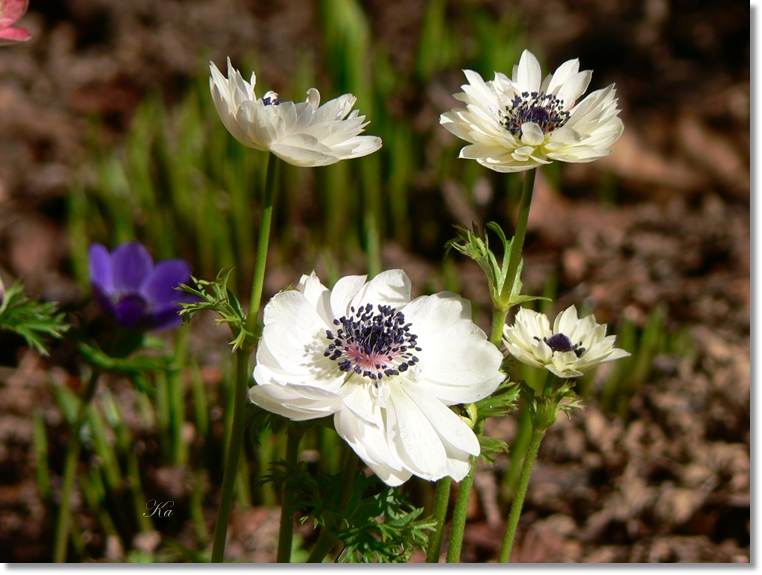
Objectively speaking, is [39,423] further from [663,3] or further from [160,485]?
[663,3]

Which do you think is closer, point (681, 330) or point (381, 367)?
point (381, 367)

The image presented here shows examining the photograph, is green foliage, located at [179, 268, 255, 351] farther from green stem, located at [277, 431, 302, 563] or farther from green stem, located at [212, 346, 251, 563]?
green stem, located at [277, 431, 302, 563]

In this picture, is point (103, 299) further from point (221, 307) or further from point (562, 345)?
point (562, 345)

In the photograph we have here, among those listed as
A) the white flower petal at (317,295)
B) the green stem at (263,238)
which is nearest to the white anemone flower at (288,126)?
the green stem at (263,238)

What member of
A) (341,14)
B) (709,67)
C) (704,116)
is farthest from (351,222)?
(709,67)

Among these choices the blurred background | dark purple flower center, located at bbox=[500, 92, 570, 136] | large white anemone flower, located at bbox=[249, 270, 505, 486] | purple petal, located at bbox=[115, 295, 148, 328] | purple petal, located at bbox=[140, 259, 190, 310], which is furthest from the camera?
the blurred background

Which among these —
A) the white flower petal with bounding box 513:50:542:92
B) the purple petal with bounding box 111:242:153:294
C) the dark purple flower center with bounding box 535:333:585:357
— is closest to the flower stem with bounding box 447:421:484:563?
the dark purple flower center with bounding box 535:333:585:357
